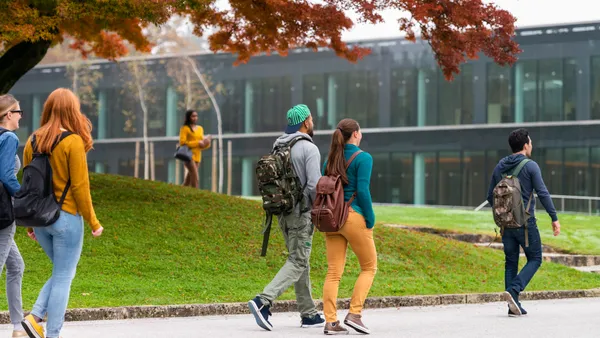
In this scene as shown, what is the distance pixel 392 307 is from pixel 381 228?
6.47 m

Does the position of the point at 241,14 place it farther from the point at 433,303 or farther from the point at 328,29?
the point at 433,303

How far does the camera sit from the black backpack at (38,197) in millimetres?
7371

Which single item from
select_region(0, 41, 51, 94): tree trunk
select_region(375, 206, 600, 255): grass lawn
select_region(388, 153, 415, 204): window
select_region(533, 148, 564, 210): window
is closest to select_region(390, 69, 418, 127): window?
select_region(388, 153, 415, 204): window

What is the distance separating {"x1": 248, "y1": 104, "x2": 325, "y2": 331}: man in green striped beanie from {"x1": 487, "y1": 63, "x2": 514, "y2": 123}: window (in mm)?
34159

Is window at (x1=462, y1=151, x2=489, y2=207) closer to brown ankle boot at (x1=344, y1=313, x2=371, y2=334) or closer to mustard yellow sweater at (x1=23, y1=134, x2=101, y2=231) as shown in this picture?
brown ankle boot at (x1=344, y1=313, x2=371, y2=334)

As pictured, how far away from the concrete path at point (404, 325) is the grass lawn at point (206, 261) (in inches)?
45.6

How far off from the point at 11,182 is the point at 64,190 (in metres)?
0.48

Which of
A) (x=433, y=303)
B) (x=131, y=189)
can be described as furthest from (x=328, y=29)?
(x=433, y=303)

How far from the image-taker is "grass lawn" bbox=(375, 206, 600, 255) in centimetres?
2183

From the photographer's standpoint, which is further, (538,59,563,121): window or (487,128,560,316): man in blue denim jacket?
(538,59,563,121): window

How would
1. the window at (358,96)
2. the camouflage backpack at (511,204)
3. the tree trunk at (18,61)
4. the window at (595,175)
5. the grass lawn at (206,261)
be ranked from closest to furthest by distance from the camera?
the camouflage backpack at (511,204), the grass lawn at (206,261), the tree trunk at (18,61), the window at (595,175), the window at (358,96)

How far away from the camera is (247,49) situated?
20.6 metres

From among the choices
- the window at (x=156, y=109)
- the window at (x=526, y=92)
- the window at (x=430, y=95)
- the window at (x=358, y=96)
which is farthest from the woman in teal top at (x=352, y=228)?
the window at (x=156, y=109)

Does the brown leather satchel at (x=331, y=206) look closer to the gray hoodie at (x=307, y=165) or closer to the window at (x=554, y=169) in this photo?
the gray hoodie at (x=307, y=165)
